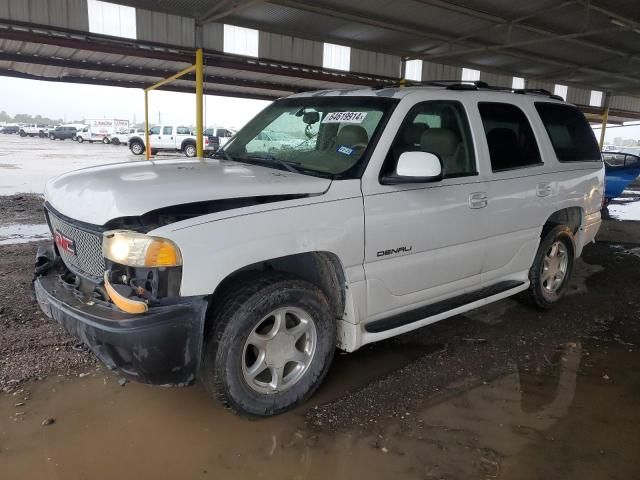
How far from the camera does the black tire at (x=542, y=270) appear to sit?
4.54 metres

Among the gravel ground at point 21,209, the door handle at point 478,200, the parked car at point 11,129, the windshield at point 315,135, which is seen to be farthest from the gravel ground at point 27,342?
the parked car at point 11,129

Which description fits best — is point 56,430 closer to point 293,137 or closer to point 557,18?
point 293,137

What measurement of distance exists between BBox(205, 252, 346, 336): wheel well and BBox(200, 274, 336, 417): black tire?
0.13 m

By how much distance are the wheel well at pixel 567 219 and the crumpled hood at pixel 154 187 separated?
8.86 ft

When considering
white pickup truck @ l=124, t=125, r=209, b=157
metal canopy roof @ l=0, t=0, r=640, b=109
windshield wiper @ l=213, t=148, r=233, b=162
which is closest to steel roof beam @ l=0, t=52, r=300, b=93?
metal canopy roof @ l=0, t=0, r=640, b=109

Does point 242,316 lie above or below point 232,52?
below

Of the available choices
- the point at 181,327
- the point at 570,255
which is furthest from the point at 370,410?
the point at 570,255

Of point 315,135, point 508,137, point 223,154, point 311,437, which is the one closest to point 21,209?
point 223,154

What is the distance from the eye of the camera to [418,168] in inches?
116

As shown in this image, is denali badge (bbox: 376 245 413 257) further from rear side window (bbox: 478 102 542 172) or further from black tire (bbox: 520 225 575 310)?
black tire (bbox: 520 225 575 310)

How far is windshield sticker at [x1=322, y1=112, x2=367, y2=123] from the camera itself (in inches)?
133

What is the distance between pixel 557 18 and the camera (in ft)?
38.0

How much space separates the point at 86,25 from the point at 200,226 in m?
9.56

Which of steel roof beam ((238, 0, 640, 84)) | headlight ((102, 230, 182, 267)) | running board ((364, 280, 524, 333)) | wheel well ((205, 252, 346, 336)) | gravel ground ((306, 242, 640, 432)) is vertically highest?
steel roof beam ((238, 0, 640, 84))
